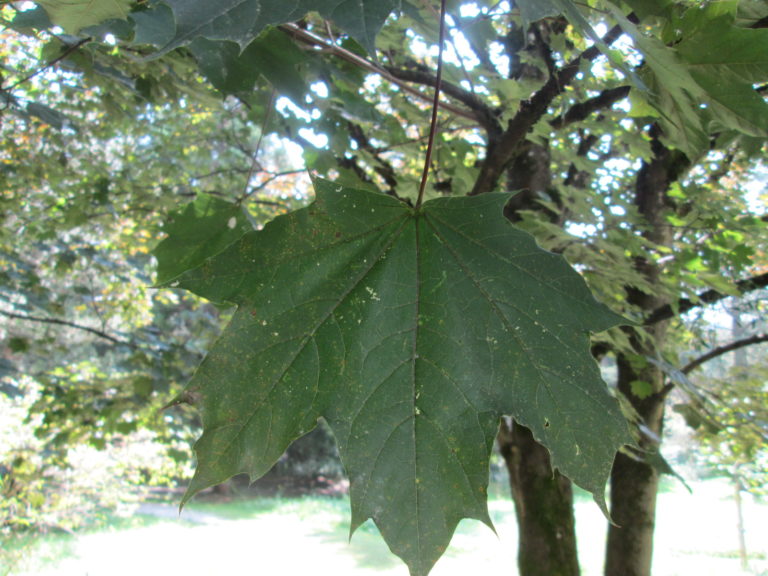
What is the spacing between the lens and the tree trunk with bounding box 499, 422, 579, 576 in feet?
9.42

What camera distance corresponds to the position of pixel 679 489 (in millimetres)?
18062

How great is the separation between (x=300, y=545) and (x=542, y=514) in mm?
9776

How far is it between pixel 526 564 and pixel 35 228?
408 cm

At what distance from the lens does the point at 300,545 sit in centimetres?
1151

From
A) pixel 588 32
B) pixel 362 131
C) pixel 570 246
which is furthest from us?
pixel 362 131

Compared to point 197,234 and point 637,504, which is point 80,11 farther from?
point 637,504

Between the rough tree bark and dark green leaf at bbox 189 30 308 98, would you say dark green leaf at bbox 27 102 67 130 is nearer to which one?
dark green leaf at bbox 189 30 308 98

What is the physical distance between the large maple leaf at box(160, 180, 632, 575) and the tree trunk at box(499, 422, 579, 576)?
212 centimetres

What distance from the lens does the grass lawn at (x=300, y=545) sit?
31.7 feet

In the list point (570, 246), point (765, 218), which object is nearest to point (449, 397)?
point (570, 246)

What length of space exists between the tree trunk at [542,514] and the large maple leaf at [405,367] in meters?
2.12

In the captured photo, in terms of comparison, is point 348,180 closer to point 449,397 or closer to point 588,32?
point 449,397

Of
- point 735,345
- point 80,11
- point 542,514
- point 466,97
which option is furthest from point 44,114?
point 735,345

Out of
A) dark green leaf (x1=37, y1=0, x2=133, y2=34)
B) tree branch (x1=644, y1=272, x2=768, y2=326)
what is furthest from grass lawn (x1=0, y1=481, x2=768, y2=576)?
dark green leaf (x1=37, y1=0, x2=133, y2=34)
